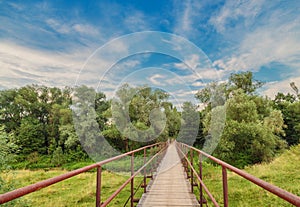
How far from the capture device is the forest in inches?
622

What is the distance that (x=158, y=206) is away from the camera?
135 inches

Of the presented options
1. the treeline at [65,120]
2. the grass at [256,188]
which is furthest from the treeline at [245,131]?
the grass at [256,188]

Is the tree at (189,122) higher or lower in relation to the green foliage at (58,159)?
higher

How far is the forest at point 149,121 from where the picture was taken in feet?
51.8

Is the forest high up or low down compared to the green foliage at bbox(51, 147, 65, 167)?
up

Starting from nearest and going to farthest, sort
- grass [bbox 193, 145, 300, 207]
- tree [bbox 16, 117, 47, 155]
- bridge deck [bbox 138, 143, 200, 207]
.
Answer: bridge deck [bbox 138, 143, 200, 207], grass [bbox 193, 145, 300, 207], tree [bbox 16, 117, 47, 155]

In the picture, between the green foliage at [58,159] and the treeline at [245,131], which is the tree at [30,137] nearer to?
the green foliage at [58,159]

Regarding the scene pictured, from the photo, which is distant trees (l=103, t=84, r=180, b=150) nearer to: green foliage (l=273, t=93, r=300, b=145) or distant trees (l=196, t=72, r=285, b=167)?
distant trees (l=196, t=72, r=285, b=167)

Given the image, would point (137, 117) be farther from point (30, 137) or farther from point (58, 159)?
point (30, 137)

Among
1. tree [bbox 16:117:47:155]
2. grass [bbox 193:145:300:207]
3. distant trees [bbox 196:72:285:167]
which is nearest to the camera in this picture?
grass [bbox 193:145:300:207]

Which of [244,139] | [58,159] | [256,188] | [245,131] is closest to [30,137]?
[58,159]

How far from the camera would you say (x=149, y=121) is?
2133 centimetres

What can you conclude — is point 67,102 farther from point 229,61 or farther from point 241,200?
point 241,200

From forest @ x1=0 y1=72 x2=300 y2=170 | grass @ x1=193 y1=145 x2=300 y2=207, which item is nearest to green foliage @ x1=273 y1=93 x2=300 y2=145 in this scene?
forest @ x1=0 y1=72 x2=300 y2=170
